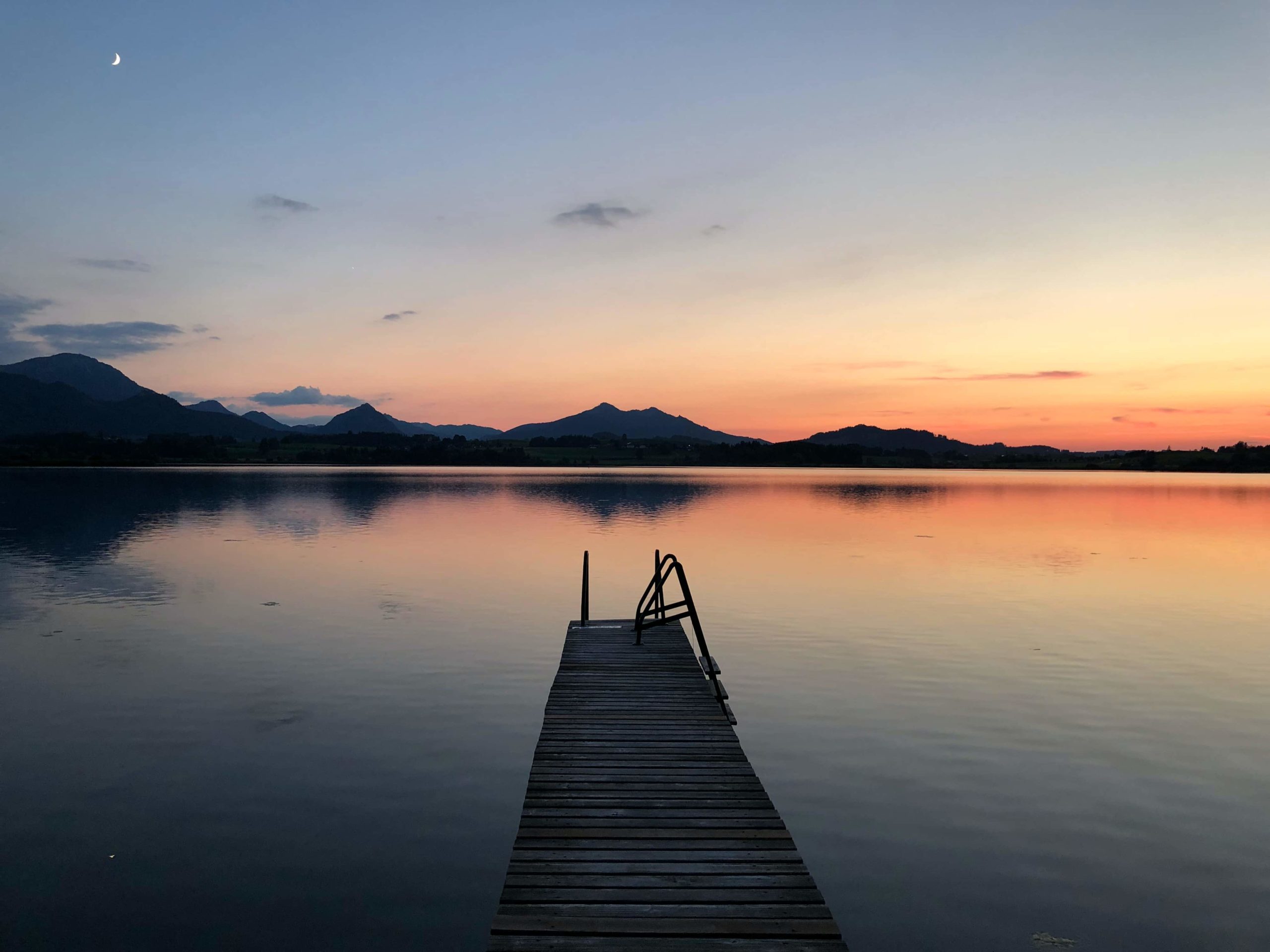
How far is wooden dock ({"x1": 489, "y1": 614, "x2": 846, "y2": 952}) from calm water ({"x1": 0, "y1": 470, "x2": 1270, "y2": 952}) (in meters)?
1.55

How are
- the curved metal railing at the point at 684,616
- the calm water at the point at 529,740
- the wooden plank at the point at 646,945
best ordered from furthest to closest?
the curved metal railing at the point at 684,616 → the calm water at the point at 529,740 → the wooden plank at the point at 646,945

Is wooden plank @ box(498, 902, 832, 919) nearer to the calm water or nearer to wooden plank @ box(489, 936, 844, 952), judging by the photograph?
wooden plank @ box(489, 936, 844, 952)

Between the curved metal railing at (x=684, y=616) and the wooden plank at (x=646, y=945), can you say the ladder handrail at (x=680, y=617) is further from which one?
the wooden plank at (x=646, y=945)

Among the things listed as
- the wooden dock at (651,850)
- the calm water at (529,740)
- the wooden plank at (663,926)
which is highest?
the wooden plank at (663,926)

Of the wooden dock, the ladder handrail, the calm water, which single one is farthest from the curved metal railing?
the calm water

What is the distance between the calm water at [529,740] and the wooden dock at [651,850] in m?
1.55

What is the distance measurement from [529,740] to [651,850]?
24.2 feet

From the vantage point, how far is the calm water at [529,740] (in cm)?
997

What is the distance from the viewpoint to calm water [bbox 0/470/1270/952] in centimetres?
997

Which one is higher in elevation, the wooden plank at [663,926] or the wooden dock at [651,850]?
the wooden plank at [663,926]

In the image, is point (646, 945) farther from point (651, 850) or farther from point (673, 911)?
point (651, 850)

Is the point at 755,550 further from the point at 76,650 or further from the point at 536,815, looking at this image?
the point at 536,815

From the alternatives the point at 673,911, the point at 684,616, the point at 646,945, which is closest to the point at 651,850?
the point at 673,911

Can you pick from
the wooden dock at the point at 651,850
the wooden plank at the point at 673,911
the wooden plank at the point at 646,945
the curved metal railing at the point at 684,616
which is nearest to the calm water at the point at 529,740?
the curved metal railing at the point at 684,616
